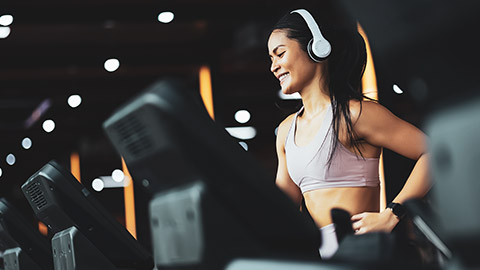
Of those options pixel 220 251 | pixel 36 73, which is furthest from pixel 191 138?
pixel 36 73

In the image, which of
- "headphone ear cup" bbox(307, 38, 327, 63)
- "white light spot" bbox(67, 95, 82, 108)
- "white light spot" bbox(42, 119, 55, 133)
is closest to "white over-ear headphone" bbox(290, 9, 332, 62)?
"headphone ear cup" bbox(307, 38, 327, 63)

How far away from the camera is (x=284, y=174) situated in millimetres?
2057

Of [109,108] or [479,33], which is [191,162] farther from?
[109,108]

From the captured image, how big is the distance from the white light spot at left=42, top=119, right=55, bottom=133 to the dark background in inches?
5.0

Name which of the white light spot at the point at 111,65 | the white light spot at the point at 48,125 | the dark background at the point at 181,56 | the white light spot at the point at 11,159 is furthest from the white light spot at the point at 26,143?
the white light spot at the point at 111,65

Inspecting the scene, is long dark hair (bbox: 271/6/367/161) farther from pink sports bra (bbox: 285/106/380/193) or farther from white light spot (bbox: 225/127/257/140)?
white light spot (bbox: 225/127/257/140)

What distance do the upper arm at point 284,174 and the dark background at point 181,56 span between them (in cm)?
27

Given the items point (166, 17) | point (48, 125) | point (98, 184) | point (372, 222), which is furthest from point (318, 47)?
point (98, 184)

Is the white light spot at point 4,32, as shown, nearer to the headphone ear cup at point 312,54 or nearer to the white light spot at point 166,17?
the white light spot at point 166,17

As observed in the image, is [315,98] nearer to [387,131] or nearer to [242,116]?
[387,131]

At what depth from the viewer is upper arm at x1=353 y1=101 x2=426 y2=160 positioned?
1.85 meters

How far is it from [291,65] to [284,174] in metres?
→ 0.31

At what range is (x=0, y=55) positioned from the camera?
835 centimetres

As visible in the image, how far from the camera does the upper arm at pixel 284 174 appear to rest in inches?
80.7
